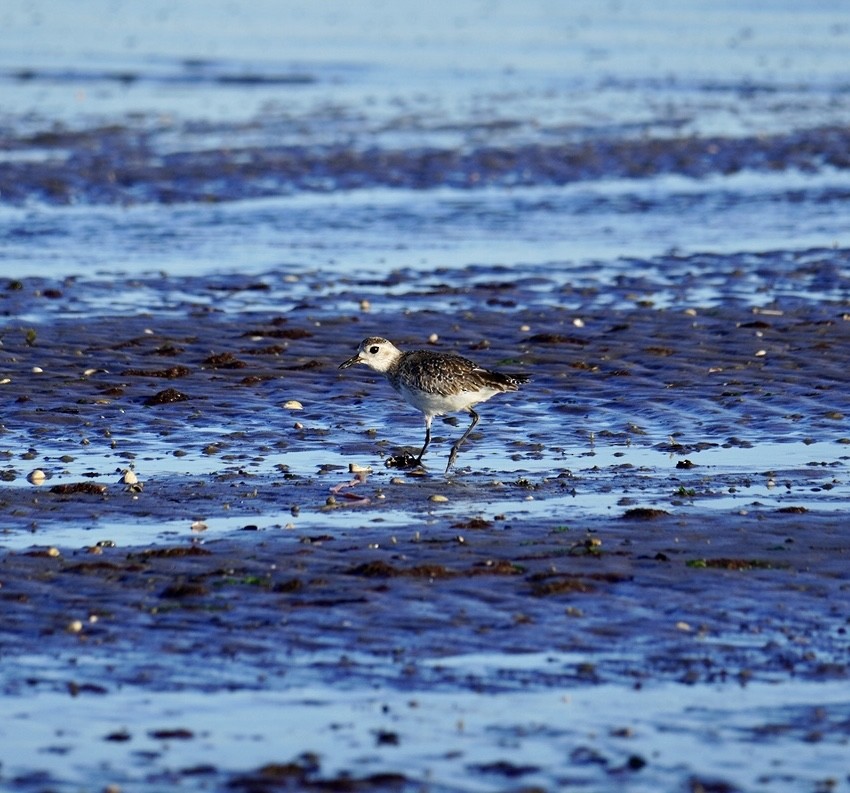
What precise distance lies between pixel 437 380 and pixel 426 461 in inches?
26.1

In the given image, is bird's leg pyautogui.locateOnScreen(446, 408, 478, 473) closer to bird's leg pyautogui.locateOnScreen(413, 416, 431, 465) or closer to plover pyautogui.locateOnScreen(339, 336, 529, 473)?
plover pyautogui.locateOnScreen(339, 336, 529, 473)

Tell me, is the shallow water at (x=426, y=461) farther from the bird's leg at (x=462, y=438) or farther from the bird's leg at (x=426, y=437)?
the bird's leg at (x=426, y=437)

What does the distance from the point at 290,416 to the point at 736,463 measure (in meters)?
4.09

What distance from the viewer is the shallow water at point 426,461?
8211mm

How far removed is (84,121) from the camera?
36.4 metres

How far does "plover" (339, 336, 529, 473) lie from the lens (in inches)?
544

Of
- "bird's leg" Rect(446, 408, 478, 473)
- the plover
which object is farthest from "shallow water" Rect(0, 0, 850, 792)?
the plover

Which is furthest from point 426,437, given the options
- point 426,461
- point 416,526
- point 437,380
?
point 416,526

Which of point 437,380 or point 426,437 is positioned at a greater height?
point 437,380

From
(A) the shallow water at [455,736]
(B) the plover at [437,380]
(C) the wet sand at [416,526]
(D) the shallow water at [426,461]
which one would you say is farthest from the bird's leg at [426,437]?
(A) the shallow water at [455,736]

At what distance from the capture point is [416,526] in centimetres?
1179

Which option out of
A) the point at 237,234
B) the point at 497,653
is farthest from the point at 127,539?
the point at 237,234

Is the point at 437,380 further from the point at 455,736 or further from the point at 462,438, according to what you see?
the point at 455,736

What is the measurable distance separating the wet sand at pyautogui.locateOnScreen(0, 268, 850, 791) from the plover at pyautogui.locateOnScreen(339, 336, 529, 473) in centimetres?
40
